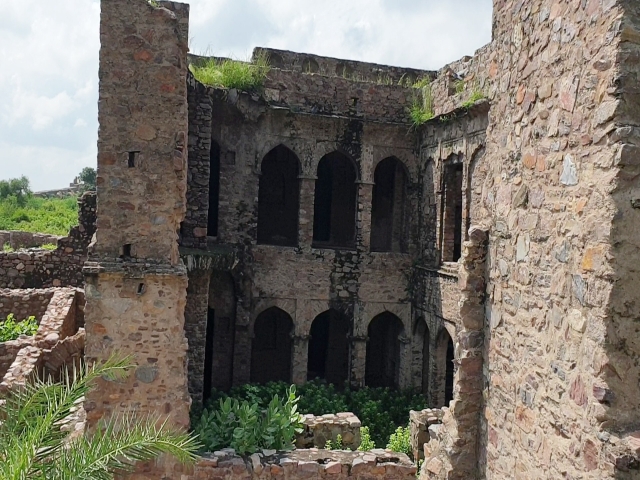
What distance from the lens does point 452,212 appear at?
13.7 meters

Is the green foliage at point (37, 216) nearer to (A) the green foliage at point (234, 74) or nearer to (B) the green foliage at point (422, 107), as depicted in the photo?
(A) the green foliage at point (234, 74)

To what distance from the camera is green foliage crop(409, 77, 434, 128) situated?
14328 mm

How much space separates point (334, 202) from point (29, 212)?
2228cm

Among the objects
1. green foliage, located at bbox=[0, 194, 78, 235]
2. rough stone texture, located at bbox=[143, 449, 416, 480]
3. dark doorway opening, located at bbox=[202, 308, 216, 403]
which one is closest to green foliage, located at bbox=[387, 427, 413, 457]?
rough stone texture, located at bbox=[143, 449, 416, 480]

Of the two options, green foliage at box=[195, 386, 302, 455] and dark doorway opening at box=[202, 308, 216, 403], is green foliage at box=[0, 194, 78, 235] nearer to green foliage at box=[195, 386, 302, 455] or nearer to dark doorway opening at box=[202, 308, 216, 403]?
dark doorway opening at box=[202, 308, 216, 403]

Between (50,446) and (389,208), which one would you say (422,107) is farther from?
(50,446)

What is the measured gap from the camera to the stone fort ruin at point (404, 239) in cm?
301

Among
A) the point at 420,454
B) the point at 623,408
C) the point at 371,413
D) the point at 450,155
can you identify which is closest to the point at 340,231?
the point at 450,155

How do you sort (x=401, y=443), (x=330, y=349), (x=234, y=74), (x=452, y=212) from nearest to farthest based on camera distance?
(x=401, y=443) → (x=234, y=74) → (x=452, y=212) → (x=330, y=349)

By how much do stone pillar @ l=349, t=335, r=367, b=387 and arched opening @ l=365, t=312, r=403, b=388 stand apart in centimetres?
84

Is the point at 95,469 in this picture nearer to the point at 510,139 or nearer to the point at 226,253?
the point at 510,139

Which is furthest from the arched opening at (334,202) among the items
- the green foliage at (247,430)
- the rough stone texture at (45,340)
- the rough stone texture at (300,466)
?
the rough stone texture at (300,466)

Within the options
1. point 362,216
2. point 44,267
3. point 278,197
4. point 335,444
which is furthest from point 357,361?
point 44,267

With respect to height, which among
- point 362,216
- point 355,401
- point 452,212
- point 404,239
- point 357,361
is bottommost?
point 355,401
